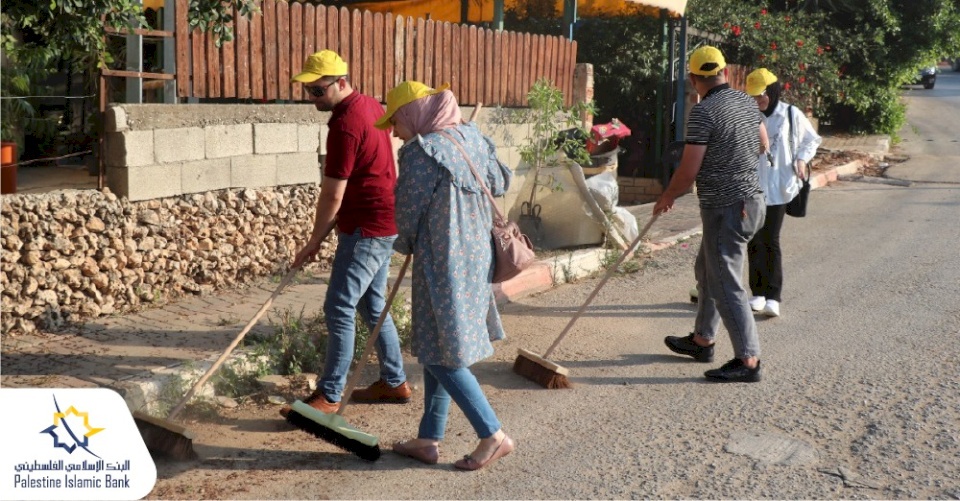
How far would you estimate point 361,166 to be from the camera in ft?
15.8

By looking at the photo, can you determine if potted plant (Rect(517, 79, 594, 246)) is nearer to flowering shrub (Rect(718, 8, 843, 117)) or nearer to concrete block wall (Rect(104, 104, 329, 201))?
concrete block wall (Rect(104, 104, 329, 201))

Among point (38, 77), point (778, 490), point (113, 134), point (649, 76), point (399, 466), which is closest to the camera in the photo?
point (778, 490)

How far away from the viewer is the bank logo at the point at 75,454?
4125 mm

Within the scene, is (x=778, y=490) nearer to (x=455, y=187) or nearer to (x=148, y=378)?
(x=455, y=187)

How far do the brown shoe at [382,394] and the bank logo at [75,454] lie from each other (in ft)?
3.96

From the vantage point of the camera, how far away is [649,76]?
13344mm

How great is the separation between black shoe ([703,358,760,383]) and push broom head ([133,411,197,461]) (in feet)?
9.46

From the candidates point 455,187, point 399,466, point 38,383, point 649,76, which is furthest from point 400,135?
point 649,76

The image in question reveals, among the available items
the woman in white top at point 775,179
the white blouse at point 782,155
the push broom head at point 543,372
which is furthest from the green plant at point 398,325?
the white blouse at point 782,155

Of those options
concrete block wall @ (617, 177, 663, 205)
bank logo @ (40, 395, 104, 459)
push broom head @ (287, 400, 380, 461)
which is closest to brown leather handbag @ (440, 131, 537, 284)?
push broom head @ (287, 400, 380, 461)

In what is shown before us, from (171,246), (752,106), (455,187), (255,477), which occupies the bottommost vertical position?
(255,477)

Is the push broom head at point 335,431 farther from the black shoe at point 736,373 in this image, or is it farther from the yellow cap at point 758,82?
the yellow cap at point 758,82

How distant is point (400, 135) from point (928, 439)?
2.80m

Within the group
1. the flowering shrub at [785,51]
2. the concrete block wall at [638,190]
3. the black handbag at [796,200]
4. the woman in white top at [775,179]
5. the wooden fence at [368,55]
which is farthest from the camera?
the flowering shrub at [785,51]
